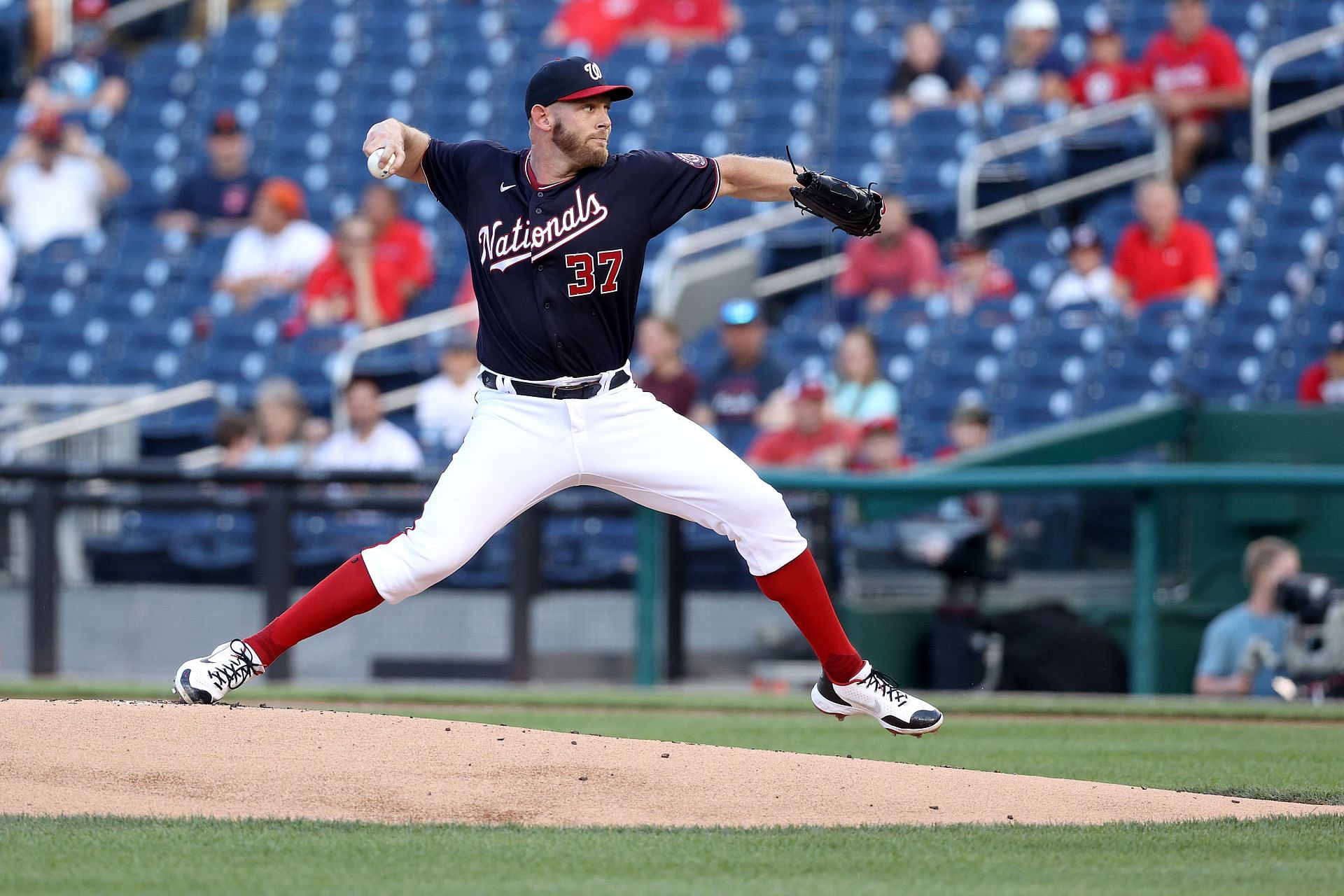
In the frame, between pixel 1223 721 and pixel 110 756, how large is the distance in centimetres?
438

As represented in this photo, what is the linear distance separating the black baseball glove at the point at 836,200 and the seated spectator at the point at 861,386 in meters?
4.80

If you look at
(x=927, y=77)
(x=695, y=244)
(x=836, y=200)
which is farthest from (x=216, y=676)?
(x=927, y=77)

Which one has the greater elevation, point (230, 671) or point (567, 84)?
point (567, 84)

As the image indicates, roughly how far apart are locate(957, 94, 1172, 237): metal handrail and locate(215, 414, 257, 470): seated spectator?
4.39m

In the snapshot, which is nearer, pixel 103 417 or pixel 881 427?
pixel 881 427

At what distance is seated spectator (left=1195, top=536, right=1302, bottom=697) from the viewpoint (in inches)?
317

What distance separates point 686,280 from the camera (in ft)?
38.7

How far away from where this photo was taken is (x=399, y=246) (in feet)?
40.1

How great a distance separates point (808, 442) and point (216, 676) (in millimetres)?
4869

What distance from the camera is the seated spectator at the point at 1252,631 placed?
8.06 m

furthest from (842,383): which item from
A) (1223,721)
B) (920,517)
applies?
(1223,721)

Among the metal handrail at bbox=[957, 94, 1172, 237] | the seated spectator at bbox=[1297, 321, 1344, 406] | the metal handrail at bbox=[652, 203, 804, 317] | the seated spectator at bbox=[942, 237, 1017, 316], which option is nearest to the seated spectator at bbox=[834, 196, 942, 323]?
the seated spectator at bbox=[942, 237, 1017, 316]

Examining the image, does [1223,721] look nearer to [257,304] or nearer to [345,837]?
[345,837]

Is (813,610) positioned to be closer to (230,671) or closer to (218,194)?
(230,671)
